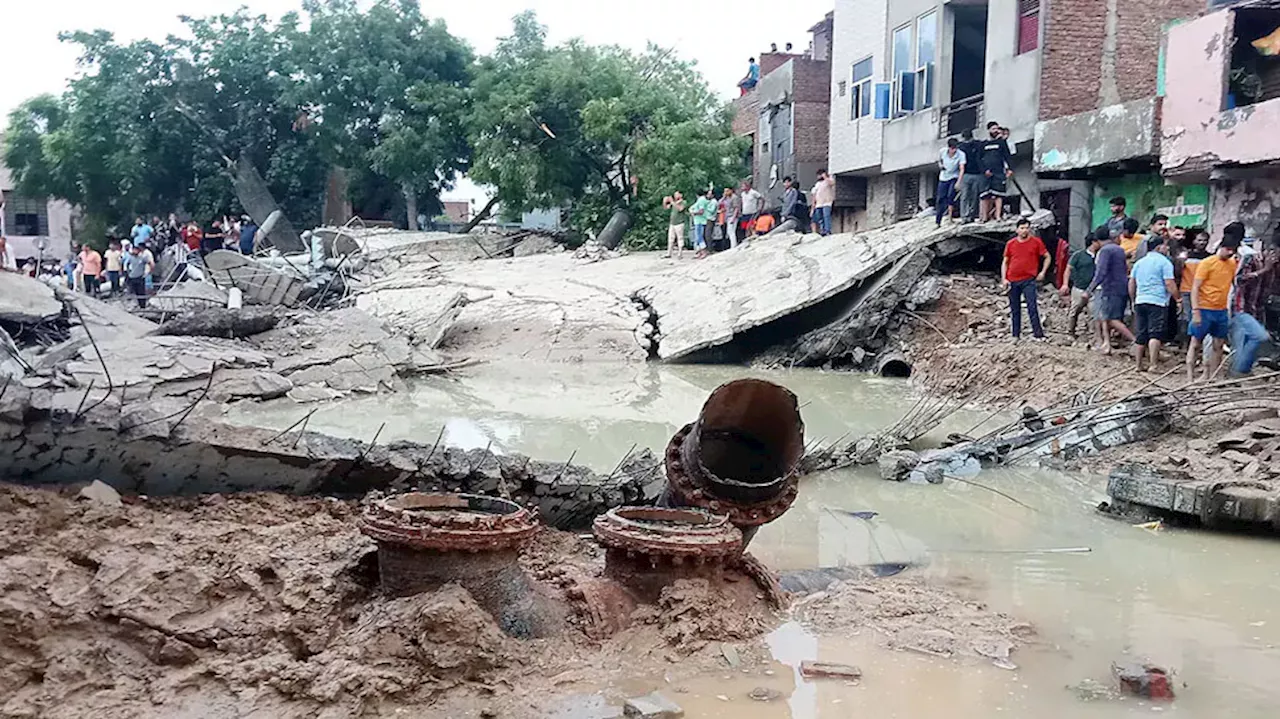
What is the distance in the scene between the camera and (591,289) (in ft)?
63.3

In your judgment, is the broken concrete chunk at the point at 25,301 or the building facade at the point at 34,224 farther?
the building facade at the point at 34,224

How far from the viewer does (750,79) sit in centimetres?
3347

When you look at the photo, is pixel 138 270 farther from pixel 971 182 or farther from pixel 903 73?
pixel 971 182

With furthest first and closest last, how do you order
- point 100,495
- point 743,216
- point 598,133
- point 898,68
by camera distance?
point 598,133 < point 898,68 < point 743,216 < point 100,495

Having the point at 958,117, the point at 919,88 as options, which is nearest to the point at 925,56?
the point at 919,88

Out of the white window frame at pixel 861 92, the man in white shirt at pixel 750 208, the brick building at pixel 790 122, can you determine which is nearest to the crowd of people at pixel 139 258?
the man in white shirt at pixel 750 208

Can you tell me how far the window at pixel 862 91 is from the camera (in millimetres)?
24016

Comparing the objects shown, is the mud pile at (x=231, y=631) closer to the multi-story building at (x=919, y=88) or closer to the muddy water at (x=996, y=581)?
the muddy water at (x=996, y=581)

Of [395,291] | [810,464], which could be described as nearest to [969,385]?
[810,464]

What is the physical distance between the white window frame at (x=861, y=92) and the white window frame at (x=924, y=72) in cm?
188

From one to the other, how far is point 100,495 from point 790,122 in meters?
26.6

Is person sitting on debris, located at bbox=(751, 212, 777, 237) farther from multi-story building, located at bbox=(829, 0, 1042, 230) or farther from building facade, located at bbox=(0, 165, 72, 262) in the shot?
building facade, located at bbox=(0, 165, 72, 262)

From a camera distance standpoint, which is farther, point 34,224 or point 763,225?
point 34,224

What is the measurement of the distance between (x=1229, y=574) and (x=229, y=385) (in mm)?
10684
